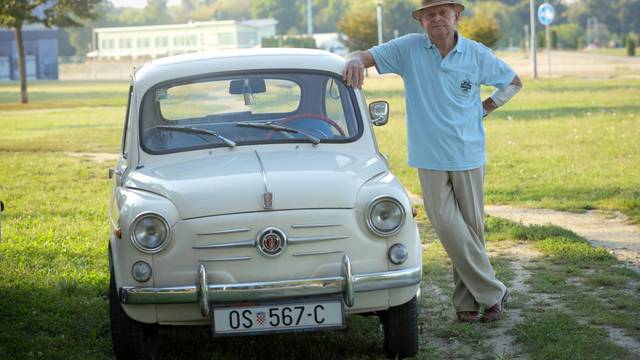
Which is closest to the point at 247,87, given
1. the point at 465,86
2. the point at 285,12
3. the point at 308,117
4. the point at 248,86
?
the point at 248,86

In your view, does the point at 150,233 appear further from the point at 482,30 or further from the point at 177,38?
the point at 177,38

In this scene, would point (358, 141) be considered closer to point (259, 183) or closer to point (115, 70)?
point (259, 183)

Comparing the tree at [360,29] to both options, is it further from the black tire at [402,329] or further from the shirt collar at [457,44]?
the black tire at [402,329]

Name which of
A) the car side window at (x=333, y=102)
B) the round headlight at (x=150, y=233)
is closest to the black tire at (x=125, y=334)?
the round headlight at (x=150, y=233)

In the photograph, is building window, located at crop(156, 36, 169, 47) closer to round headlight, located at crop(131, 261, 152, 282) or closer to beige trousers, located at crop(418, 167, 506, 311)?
beige trousers, located at crop(418, 167, 506, 311)

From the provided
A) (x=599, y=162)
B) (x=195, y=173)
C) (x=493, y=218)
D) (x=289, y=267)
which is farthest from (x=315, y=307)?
(x=599, y=162)

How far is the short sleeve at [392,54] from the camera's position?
21.9ft

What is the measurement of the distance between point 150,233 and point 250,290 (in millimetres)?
586

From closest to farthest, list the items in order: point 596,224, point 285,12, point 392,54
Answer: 1. point 392,54
2. point 596,224
3. point 285,12

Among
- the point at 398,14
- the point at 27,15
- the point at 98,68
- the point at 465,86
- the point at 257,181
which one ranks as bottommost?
the point at 257,181

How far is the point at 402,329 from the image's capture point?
5785 mm

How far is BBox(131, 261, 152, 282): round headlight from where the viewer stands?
5480 mm

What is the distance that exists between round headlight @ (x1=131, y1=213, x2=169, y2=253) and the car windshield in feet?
3.17

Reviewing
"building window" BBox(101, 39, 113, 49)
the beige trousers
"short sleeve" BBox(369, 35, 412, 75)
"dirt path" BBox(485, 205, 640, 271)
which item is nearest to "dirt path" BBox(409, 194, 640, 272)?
"dirt path" BBox(485, 205, 640, 271)
